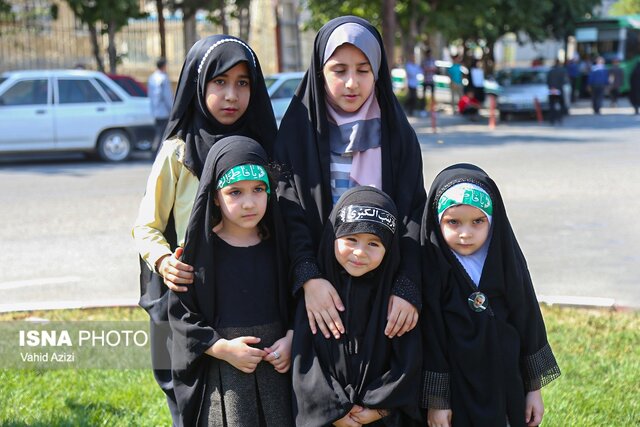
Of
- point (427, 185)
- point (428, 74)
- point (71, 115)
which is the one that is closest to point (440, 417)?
point (427, 185)

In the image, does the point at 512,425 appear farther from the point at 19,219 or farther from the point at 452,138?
the point at 452,138

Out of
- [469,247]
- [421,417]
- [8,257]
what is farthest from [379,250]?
[8,257]

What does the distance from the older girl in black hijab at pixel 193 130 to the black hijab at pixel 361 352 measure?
61cm

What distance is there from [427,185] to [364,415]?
27.8 ft

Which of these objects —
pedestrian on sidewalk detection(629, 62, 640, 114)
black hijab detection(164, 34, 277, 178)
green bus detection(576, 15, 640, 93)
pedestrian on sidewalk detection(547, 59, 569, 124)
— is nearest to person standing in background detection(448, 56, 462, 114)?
pedestrian on sidewalk detection(547, 59, 569, 124)

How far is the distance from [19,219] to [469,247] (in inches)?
299

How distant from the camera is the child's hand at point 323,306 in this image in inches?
109

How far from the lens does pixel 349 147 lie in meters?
2.98

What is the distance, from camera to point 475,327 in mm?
2838

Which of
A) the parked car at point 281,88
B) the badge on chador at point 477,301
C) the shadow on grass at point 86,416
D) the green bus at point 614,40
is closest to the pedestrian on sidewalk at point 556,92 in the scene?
the parked car at point 281,88

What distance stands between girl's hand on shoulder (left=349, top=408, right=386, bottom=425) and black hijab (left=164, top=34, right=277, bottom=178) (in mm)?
1056

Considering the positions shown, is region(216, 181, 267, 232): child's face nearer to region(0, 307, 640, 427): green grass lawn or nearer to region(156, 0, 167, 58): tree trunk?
region(0, 307, 640, 427): green grass lawn

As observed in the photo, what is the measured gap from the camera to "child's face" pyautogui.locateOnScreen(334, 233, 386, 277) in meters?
2.75

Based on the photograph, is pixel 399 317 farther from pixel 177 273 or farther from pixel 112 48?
pixel 112 48
